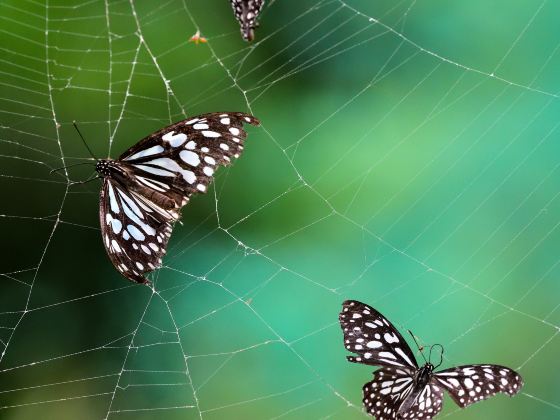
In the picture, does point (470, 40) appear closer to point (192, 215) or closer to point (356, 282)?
point (356, 282)

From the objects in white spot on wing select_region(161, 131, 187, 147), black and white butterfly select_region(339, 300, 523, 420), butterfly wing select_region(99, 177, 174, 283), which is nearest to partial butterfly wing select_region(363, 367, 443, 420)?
black and white butterfly select_region(339, 300, 523, 420)

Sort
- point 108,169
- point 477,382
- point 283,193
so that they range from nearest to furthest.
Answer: point 477,382 → point 108,169 → point 283,193

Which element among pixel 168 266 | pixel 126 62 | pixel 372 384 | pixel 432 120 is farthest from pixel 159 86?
pixel 372 384

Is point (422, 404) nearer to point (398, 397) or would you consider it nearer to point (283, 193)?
point (398, 397)

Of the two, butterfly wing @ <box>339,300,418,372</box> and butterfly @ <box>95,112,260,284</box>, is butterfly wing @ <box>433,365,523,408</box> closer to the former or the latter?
butterfly wing @ <box>339,300,418,372</box>

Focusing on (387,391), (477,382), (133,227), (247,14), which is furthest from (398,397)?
(247,14)
